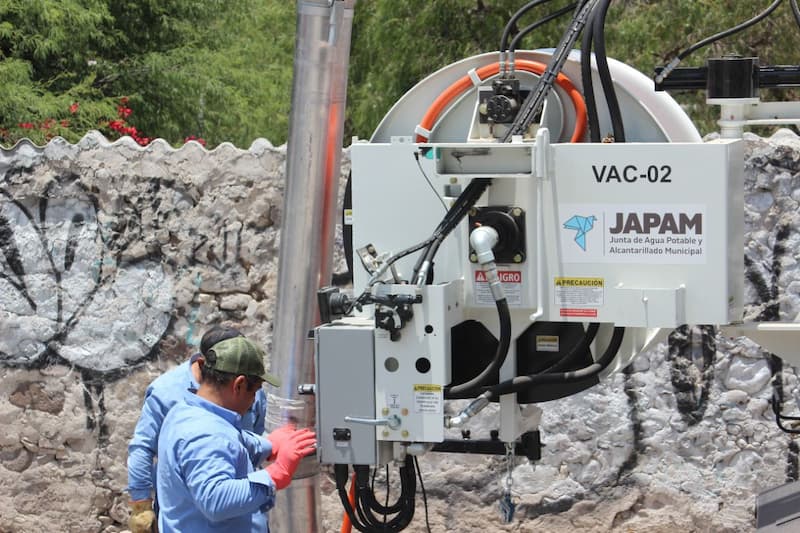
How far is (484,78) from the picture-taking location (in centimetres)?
460

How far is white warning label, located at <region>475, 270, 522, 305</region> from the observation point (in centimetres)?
430

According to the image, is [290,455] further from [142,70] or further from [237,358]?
[142,70]

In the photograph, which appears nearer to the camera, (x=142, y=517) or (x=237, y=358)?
(x=237, y=358)

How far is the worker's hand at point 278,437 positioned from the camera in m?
4.81

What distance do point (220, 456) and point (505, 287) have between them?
112 cm

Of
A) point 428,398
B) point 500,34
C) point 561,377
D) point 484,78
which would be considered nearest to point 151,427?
point 428,398

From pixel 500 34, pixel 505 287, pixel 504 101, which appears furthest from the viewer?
pixel 500 34

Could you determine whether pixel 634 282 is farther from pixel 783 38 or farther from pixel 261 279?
pixel 783 38

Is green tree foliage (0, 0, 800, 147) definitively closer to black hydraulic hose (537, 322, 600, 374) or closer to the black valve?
the black valve

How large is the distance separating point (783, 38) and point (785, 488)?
8.67 meters

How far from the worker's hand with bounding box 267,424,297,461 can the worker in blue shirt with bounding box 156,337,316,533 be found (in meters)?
0.01

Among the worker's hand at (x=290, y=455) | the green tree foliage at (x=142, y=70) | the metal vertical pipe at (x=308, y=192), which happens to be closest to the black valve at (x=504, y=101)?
the metal vertical pipe at (x=308, y=192)

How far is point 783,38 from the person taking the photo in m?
12.3

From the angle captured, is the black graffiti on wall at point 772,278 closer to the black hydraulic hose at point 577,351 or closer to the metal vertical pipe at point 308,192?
the black hydraulic hose at point 577,351
